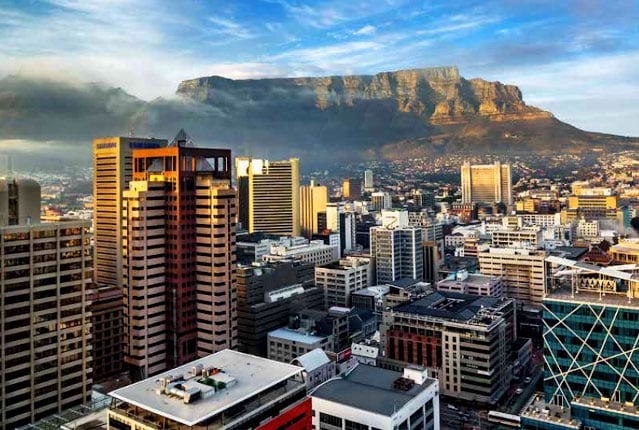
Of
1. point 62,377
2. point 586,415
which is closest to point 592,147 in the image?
point 586,415

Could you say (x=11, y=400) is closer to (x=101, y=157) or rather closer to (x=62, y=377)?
(x=62, y=377)

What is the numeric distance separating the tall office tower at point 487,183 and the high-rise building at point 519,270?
3418 inches

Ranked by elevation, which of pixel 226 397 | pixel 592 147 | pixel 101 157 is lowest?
pixel 226 397

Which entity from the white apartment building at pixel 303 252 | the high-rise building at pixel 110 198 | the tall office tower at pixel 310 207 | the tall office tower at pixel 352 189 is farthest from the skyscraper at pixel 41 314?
the tall office tower at pixel 352 189

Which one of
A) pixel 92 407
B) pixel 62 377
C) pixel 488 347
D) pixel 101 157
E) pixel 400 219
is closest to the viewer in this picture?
pixel 92 407

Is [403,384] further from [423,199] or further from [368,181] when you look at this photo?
[368,181]

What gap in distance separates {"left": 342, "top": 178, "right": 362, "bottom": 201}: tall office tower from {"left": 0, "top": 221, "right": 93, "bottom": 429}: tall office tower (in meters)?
128

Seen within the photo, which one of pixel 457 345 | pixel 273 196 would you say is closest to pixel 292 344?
pixel 457 345

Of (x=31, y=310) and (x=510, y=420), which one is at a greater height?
(x=31, y=310)

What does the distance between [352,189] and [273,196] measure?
63221 mm

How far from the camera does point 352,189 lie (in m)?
158

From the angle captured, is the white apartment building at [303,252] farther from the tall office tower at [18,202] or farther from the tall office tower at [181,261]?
the tall office tower at [18,202]

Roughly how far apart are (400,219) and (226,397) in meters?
64.9

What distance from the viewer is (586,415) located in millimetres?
26250
